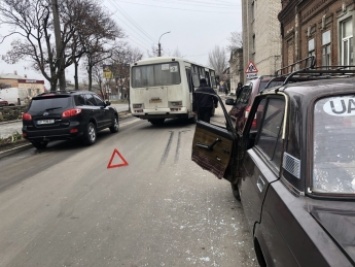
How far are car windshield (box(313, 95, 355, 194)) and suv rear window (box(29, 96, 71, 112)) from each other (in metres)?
9.68

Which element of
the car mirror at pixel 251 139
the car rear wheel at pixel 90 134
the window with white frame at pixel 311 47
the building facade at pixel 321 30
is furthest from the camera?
the window with white frame at pixel 311 47

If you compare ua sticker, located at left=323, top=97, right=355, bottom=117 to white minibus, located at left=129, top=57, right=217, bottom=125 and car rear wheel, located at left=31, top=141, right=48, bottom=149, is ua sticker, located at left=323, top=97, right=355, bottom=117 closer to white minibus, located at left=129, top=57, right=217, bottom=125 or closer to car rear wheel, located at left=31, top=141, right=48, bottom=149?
car rear wheel, located at left=31, top=141, right=48, bottom=149

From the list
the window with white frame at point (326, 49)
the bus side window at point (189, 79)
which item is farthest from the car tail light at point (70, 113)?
the window with white frame at point (326, 49)

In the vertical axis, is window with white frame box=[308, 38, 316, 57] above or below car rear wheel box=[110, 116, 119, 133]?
above

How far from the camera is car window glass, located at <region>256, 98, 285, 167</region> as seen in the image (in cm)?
286

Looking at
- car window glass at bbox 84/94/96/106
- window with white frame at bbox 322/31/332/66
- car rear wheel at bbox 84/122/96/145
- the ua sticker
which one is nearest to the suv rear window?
car rear wheel at bbox 84/122/96/145

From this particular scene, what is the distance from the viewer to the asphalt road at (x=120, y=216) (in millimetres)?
3854

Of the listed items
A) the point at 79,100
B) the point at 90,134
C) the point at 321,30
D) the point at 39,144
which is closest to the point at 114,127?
the point at 90,134

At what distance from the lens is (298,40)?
20312mm

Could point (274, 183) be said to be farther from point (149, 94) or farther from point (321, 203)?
point (149, 94)

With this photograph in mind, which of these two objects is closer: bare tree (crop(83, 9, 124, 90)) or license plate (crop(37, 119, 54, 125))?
license plate (crop(37, 119, 54, 125))

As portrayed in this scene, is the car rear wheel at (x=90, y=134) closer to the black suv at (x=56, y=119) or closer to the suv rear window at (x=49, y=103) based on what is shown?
the black suv at (x=56, y=119)

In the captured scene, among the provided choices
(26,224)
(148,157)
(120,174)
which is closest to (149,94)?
(148,157)

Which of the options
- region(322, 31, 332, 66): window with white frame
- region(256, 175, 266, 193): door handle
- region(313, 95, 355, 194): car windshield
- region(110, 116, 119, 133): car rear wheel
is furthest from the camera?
region(322, 31, 332, 66): window with white frame
